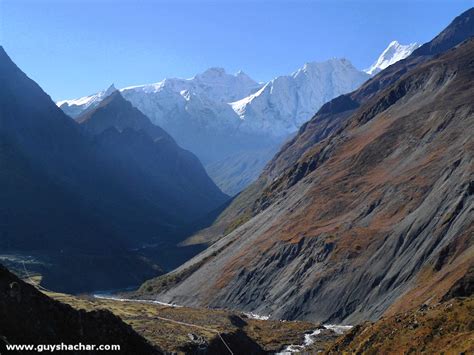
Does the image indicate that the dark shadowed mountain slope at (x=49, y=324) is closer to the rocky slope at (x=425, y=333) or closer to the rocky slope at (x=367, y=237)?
the rocky slope at (x=425, y=333)

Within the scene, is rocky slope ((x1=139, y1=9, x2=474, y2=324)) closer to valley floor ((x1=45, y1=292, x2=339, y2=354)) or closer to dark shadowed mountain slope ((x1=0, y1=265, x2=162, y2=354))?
valley floor ((x1=45, y1=292, x2=339, y2=354))

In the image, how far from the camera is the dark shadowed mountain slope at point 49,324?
49703 millimetres

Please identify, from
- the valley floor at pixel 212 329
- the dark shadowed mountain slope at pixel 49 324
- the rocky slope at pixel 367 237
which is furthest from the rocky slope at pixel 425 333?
the valley floor at pixel 212 329

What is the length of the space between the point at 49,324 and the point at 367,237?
314ft

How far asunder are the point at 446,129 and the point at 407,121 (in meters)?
24.5

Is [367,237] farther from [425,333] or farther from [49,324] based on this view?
[49,324]

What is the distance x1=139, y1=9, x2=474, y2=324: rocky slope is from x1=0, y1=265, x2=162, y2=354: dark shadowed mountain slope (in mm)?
52842

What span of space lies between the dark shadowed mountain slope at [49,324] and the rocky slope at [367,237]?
2080 inches

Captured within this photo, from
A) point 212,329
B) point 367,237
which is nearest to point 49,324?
point 212,329

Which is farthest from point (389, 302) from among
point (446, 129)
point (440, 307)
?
point (446, 129)

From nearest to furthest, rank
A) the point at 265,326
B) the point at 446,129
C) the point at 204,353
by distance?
the point at 204,353 → the point at 265,326 → the point at 446,129

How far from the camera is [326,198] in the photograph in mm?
174250

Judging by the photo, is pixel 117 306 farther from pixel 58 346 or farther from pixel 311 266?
pixel 58 346

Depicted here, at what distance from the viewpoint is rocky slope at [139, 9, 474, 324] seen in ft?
381
